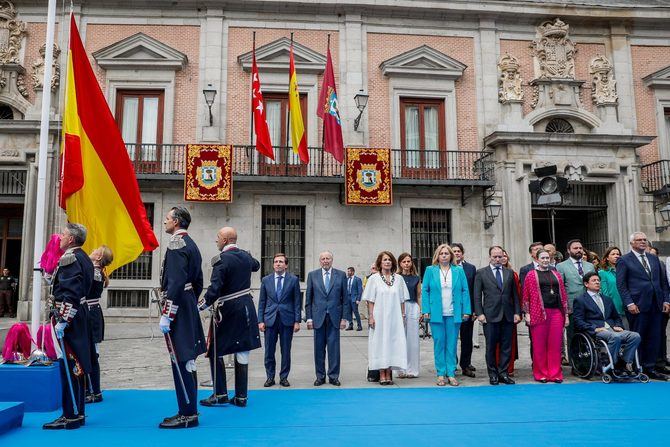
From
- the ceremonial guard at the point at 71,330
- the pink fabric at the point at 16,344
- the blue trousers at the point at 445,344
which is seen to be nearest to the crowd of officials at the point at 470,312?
the blue trousers at the point at 445,344

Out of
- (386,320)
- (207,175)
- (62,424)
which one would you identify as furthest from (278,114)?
(62,424)

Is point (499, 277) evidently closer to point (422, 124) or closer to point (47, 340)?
point (47, 340)

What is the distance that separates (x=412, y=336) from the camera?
7.65m

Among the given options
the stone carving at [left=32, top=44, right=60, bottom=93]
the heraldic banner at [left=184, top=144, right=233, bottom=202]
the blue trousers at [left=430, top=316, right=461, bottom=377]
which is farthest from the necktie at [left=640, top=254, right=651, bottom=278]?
the stone carving at [left=32, top=44, right=60, bottom=93]

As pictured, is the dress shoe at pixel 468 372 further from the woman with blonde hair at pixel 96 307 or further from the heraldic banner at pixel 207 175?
the heraldic banner at pixel 207 175

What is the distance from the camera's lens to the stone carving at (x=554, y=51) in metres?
17.2

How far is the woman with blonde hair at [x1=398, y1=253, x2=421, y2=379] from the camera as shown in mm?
7566

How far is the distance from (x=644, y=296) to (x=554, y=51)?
40.1 feet

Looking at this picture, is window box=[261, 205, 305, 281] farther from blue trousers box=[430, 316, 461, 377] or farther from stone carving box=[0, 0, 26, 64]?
blue trousers box=[430, 316, 461, 377]

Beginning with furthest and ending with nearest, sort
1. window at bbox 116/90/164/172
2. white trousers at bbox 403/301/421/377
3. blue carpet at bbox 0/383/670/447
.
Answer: window at bbox 116/90/164/172, white trousers at bbox 403/301/421/377, blue carpet at bbox 0/383/670/447

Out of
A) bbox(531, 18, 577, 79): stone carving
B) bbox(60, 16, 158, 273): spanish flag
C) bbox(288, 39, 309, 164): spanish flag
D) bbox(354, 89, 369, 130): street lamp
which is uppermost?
bbox(531, 18, 577, 79): stone carving

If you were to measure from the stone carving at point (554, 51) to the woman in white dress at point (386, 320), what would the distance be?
12.6 m

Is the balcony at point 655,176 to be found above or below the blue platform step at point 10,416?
above

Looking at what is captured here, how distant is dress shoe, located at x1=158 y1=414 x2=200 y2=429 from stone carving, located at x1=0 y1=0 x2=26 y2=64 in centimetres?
1493
